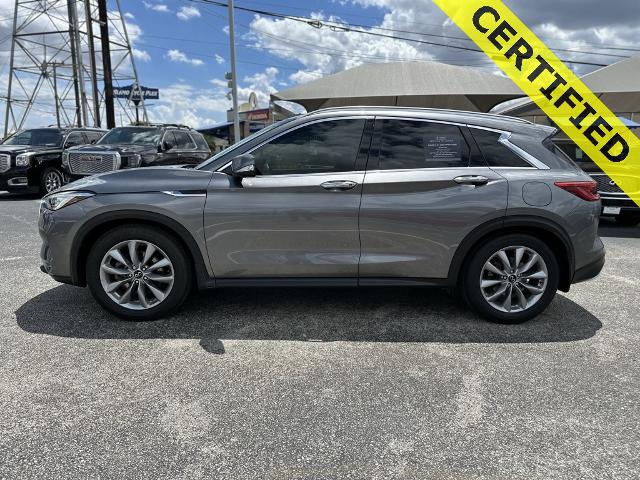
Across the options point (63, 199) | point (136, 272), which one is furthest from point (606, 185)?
point (63, 199)

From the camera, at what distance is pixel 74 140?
12.4m

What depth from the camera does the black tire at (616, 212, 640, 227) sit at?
8.06 metres

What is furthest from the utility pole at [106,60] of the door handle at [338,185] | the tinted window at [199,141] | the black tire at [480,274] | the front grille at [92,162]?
the black tire at [480,274]

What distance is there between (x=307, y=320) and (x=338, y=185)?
1.18 metres

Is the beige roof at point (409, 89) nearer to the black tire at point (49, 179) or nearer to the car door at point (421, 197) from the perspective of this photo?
the black tire at point (49, 179)

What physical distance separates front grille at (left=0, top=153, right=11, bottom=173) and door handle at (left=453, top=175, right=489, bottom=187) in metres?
11.1

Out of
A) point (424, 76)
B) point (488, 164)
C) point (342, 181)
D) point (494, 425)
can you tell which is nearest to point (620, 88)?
point (424, 76)

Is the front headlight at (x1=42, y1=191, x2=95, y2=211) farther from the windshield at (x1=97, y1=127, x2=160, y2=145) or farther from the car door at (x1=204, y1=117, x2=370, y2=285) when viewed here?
the windshield at (x1=97, y1=127, x2=160, y2=145)

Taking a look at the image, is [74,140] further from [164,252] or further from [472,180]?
[472,180]

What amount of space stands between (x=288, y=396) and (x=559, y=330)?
93.4 inches

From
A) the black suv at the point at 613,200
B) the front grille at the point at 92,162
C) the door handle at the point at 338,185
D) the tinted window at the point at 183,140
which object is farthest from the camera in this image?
the tinted window at the point at 183,140

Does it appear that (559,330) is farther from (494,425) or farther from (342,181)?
(342,181)

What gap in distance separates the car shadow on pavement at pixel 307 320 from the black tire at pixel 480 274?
3.6 inches

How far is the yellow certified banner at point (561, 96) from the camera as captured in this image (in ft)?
27.7
